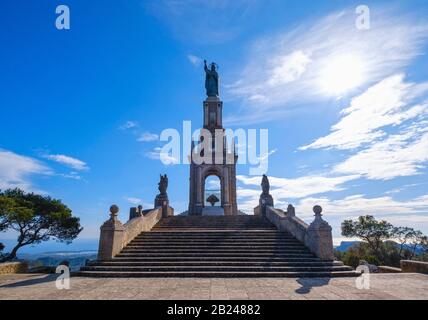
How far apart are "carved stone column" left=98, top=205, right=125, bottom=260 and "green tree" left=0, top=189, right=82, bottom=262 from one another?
55.4ft

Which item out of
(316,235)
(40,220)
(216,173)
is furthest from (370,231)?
(40,220)

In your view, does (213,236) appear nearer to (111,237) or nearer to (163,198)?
(111,237)

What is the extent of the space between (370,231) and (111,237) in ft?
122

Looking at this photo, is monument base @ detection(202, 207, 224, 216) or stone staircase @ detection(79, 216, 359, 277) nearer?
stone staircase @ detection(79, 216, 359, 277)

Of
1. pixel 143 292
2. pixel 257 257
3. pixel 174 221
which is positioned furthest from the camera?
pixel 174 221

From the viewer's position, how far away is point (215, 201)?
2498 cm

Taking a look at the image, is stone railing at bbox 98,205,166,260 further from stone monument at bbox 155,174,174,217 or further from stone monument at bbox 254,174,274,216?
stone monument at bbox 254,174,274,216

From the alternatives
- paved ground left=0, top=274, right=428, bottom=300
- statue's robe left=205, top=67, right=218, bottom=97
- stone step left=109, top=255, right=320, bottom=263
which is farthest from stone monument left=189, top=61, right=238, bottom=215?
paved ground left=0, top=274, right=428, bottom=300

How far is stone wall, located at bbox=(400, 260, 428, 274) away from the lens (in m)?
10.8

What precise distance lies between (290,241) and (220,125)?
1752cm

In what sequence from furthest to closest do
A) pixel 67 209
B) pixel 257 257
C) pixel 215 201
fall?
pixel 67 209
pixel 215 201
pixel 257 257
